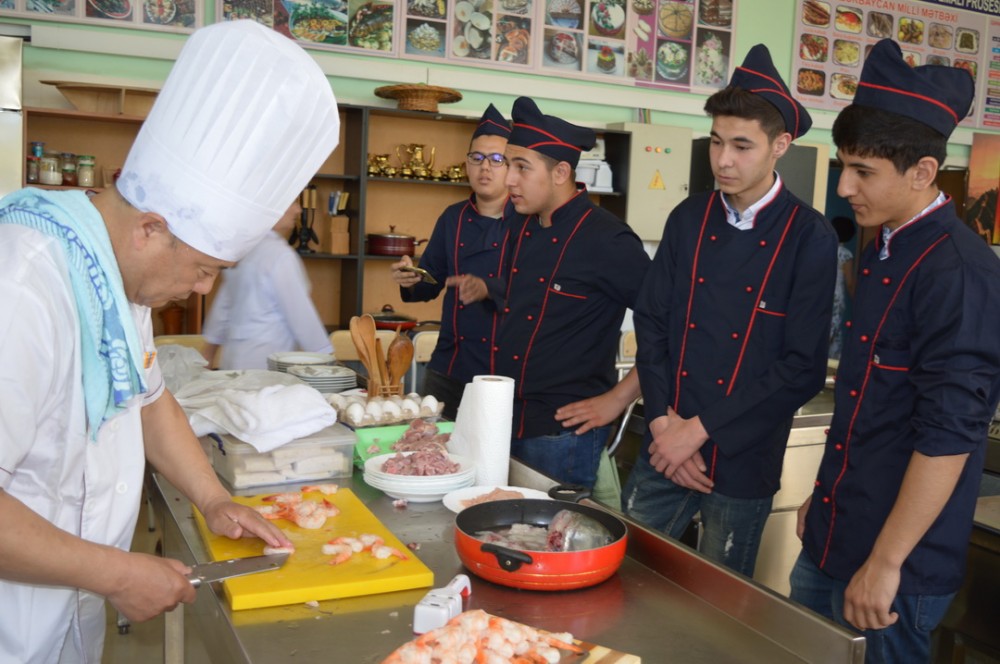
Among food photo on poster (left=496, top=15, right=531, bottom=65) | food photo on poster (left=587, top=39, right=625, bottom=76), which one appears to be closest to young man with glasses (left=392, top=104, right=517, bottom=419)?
food photo on poster (left=496, top=15, right=531, bottom=65)

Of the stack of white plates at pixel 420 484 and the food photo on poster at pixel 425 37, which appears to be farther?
the food photo on poster at pixel 425 37

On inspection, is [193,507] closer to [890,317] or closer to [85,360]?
[85,360]

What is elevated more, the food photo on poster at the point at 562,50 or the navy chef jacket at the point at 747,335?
the food photo on poster at the point at 562,50

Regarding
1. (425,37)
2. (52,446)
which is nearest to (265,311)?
(52,446)

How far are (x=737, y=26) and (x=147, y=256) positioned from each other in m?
6.32

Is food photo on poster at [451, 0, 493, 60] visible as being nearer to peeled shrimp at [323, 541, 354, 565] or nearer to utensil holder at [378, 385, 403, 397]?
utensil holder at [378, 385, 403, 397]

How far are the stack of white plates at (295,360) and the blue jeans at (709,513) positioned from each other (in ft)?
3.73

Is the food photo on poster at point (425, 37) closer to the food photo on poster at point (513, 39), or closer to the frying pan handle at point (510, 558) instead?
the food photo on poster at point (513, 39)

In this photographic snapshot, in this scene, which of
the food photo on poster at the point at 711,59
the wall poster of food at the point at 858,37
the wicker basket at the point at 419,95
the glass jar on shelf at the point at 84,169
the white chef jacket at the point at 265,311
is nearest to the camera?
the white chef jacket at the point at 265,311

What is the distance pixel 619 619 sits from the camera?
4.44 ft

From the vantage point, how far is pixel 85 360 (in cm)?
125

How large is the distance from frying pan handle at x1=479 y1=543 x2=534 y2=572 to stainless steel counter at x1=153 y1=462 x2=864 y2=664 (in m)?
0.05

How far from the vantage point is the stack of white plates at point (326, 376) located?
2658 mm

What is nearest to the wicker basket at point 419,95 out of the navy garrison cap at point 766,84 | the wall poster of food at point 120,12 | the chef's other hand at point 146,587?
the wall poster of food at point 120,12
